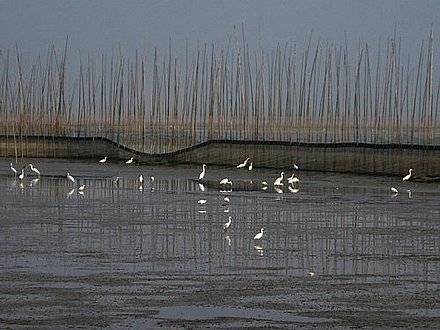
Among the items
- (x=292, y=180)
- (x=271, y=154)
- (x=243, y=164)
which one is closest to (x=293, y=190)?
(x=292, y=180)

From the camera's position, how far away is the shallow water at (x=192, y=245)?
27.7 ft

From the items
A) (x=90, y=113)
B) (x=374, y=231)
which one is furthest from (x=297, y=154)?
(x=374, y=231)

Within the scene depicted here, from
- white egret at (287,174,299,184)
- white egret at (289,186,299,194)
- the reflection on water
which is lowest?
white egret at (289,186,299,194)

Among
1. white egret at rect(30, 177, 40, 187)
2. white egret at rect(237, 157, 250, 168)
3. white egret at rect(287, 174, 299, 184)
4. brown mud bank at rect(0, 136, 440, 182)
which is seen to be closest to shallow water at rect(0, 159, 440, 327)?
white egret at rect(30, 177, 40, 187)

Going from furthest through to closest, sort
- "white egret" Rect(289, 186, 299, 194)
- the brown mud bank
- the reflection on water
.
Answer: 1. the brown mud bank
2. "white egret" Rect(289, 186, 299, 194)
3. the reflection on water

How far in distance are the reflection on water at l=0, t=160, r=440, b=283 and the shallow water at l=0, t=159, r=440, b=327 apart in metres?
0.02

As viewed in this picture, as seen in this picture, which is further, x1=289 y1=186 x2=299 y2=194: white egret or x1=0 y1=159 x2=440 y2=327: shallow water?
x1=289 y1=186 x2=299 y2=194: white egret

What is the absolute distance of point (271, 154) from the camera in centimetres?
3105

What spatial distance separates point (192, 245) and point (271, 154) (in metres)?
19.3

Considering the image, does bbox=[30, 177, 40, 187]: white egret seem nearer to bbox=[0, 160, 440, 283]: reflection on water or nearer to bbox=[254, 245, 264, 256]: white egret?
bbox=[0, 160, 440, 283]: reflection on water

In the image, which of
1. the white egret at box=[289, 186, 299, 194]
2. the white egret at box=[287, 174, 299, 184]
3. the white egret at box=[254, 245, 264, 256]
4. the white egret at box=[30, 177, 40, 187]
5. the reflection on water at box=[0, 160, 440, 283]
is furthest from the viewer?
the white egret at box=[287, 174, 299, 184]

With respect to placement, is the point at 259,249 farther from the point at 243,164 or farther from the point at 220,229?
the point at 243,164

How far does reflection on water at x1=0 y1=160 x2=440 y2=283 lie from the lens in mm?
10258

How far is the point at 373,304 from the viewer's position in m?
8.22
